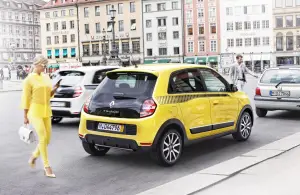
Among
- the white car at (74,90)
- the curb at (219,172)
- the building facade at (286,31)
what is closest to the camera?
the curb at (219,172)

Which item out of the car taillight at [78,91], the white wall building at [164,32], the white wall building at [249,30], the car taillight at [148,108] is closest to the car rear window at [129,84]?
the car taillight at [148,108]

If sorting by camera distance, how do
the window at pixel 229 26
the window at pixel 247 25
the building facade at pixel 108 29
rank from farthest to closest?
the building facade at pixel 108 29 < the window at pixel 229 26 < the window at pixel 247 25

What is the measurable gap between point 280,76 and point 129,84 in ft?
23.4

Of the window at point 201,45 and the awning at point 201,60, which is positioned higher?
the window at point 201,45

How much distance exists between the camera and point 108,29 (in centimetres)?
9175

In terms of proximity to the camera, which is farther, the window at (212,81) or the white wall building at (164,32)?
the white wall building at (164,32)

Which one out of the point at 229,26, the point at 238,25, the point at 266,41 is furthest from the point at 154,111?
the point at 229,26

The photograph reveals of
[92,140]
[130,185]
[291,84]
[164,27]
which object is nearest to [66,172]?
[92,140]

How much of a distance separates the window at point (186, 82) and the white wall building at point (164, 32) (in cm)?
7892

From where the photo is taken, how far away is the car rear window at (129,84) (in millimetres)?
7336

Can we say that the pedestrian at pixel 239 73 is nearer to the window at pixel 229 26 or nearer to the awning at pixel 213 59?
the awning at pixel 213 59

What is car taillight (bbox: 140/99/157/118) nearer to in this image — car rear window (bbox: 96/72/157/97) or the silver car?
car rear window (bbox: 96/72/157/97)

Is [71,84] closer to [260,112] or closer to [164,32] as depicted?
[260,112]

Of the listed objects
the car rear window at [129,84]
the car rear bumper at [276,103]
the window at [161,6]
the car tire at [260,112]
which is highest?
the window at [161,6]
